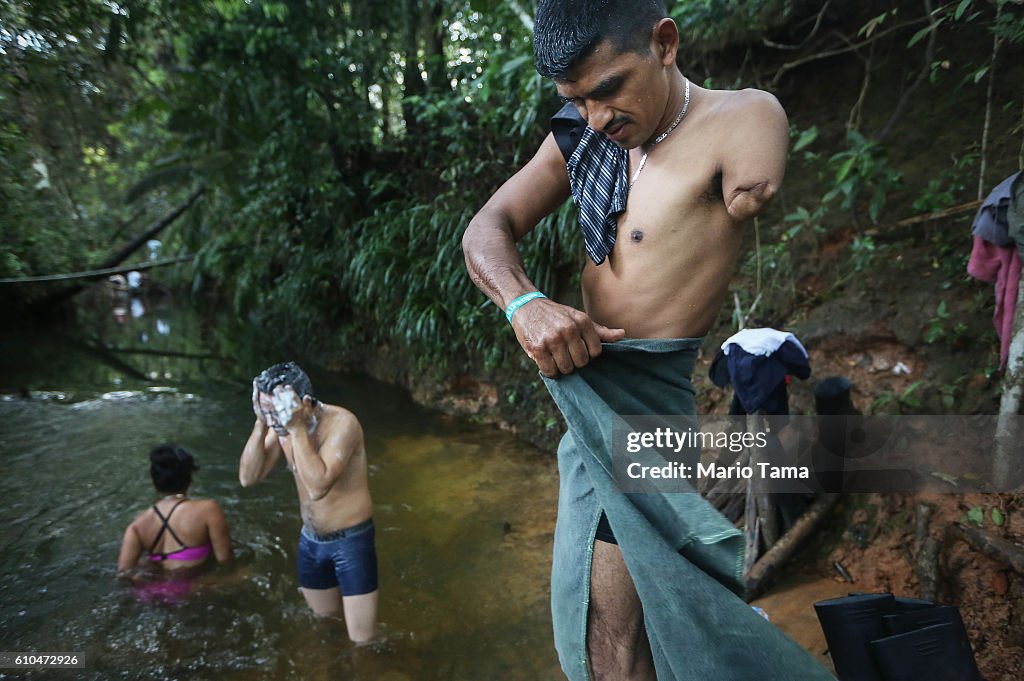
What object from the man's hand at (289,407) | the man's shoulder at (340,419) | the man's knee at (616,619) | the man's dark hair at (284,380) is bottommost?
the man's knee at (616,619)

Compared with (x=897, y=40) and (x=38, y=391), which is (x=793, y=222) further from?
(x=38, y=391)

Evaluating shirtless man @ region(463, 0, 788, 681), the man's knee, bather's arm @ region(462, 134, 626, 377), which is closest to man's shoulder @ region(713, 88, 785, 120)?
shirtless man @ region(463, 0, 788, 681)

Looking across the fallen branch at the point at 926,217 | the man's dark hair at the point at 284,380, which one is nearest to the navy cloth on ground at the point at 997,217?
the fallen branch at the point at 926,217

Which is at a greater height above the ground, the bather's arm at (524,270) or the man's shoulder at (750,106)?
the man's shoulder at (750,106)

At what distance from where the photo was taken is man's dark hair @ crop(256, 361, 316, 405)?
9.43ft

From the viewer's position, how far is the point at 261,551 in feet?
13.4

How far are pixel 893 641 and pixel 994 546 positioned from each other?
1.36 meters

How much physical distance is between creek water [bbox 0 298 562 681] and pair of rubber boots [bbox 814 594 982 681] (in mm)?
1538

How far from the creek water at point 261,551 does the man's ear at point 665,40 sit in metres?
2.61

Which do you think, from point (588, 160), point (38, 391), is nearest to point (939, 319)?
point (588, 160)

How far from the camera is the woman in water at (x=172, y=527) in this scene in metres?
3.48

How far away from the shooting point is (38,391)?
8133mm

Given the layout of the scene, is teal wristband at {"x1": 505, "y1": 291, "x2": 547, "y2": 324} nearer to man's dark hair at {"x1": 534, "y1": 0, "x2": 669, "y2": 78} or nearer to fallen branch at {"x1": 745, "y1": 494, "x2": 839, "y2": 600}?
man's dark hair at {"x1": 534, "y1": 0, "x2": 669, "y2": 78}

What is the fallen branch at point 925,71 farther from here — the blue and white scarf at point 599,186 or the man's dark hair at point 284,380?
the man's dark hair at point 284,380
